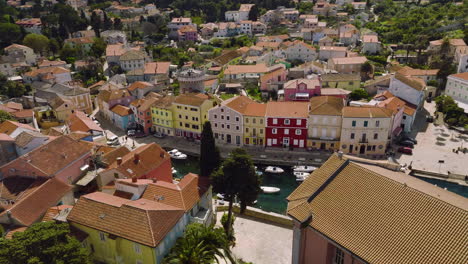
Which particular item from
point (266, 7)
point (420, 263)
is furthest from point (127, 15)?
point (420, 263)

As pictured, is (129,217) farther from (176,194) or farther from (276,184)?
(276,184)

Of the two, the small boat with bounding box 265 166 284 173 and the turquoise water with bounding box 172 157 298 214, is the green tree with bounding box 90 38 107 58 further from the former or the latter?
the small boat with bounding box 265 166 284 173

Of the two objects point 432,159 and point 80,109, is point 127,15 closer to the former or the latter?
point 80,109

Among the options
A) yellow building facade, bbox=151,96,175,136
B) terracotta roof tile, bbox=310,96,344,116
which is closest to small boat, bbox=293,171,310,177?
terracotta roof tile, bbox=310,96,344,116

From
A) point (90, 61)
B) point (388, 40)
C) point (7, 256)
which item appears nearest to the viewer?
point (7, 256)

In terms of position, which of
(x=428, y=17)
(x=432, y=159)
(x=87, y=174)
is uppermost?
(x=428, y=17)

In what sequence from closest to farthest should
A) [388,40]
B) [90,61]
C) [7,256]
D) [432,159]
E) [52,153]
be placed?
[7,256] < [52,153] < [432,159] < [90,61] < [388,40]

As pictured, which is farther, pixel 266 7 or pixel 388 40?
pixel 266 7

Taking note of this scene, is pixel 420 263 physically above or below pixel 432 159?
above
